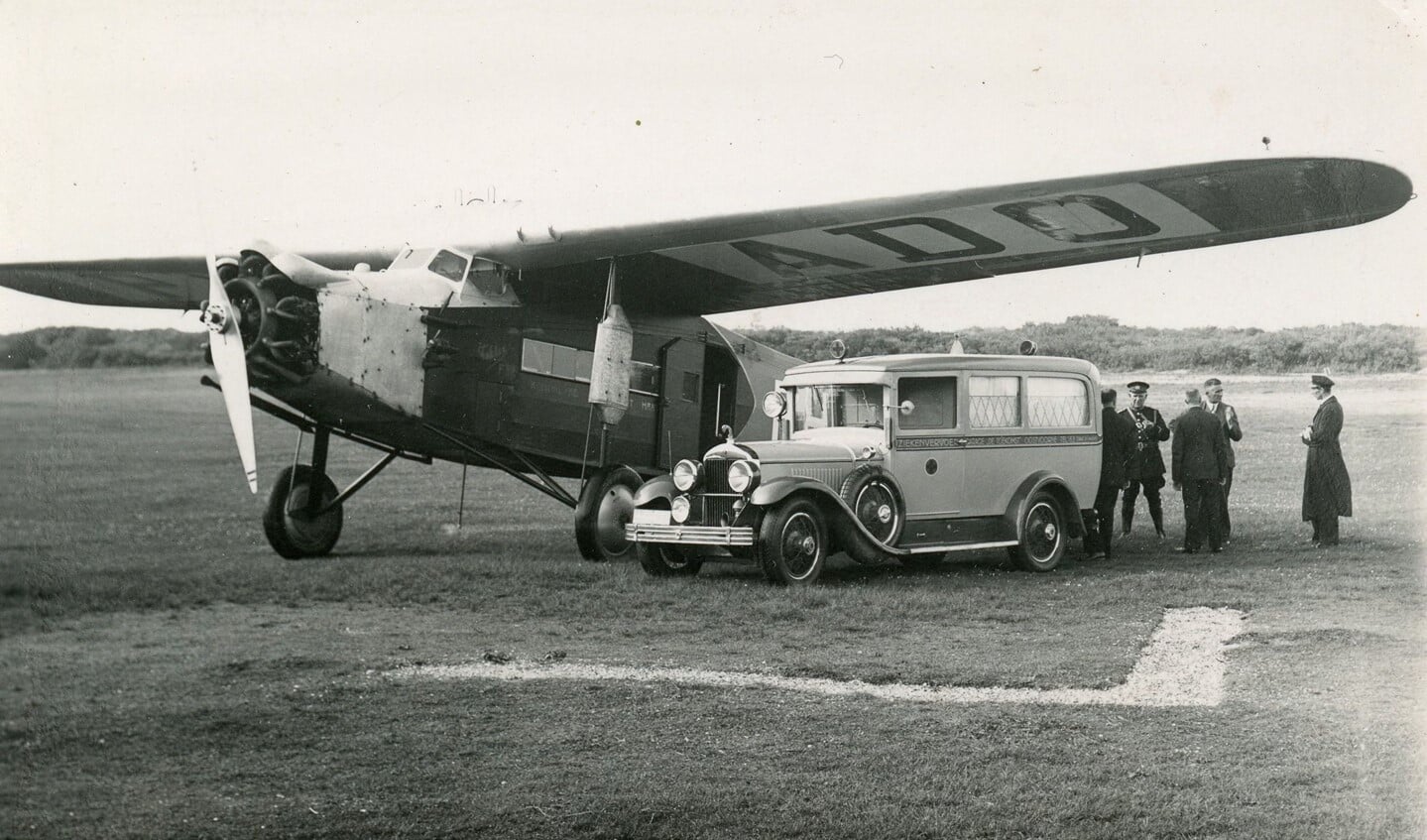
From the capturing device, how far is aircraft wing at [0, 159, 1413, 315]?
7.81 m

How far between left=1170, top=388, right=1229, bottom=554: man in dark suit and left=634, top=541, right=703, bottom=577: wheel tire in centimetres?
533

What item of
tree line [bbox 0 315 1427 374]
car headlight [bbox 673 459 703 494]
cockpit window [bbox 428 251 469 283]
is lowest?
car headlight [bbox 673 459 703 494]

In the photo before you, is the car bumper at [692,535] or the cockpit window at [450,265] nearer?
the car bumper at [692,535]

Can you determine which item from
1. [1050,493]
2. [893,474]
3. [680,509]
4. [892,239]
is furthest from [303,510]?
[1050,493]

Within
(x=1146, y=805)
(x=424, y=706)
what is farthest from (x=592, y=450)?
Result: (x=1146, y=805)

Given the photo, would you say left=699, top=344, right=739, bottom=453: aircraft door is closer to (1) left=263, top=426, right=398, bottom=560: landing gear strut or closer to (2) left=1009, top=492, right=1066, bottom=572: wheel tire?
(2) left=1009, top=492, right=1066, bottom=572: wheel tire

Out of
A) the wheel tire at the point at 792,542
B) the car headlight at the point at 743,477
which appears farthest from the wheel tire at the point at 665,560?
the wheel tire at the point at 792,542

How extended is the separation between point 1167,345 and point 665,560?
25.4 ft

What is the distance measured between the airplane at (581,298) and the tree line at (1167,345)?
3.71 feet

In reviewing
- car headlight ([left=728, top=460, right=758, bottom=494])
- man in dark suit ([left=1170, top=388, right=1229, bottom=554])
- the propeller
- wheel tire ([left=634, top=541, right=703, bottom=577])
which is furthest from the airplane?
man in dark suit ([left=1170, top=388, right=1229, bottom=554])

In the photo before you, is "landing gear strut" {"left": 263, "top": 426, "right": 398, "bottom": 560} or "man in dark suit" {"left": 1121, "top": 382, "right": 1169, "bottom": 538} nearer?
"landing gear strut" {"left": 263, "top": 426, "right": 398, "bottom": 560}

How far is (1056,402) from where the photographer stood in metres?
11.1

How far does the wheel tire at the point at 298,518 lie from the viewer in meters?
10.3

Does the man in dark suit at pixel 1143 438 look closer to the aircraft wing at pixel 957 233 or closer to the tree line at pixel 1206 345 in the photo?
the tree line at pixel 1206 345
